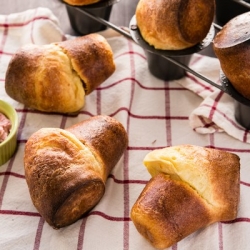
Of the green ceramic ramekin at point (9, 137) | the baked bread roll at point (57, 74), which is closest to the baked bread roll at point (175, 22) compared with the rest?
the baked bread roll at point (57, 74)

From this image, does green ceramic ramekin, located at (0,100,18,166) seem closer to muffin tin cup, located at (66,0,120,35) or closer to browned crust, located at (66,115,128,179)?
browned crust, located at (66,115,128,179)

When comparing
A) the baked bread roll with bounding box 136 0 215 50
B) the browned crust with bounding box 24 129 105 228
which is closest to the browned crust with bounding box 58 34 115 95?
the baked bread roll with bounding box 136 0 215 50

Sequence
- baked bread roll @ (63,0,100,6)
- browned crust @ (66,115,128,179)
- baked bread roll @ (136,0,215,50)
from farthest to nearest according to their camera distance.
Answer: baked bread roll @ (63,0,100,6) → baked bread roll @ (136,0,215,50) → browned crust @ (66,115,128,179)

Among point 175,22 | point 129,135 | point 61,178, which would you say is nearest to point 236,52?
point 175,22

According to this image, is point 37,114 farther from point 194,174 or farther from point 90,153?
point 194,174

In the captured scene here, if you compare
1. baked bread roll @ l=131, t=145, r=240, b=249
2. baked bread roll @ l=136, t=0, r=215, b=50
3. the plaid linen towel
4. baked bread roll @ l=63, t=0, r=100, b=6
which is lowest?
the plaid linen towel

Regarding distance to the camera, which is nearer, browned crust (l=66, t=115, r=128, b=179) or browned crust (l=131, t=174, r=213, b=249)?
browned crust (l=131, t=174, r=213, b=249)

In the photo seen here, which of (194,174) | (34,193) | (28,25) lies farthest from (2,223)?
(28,25)
